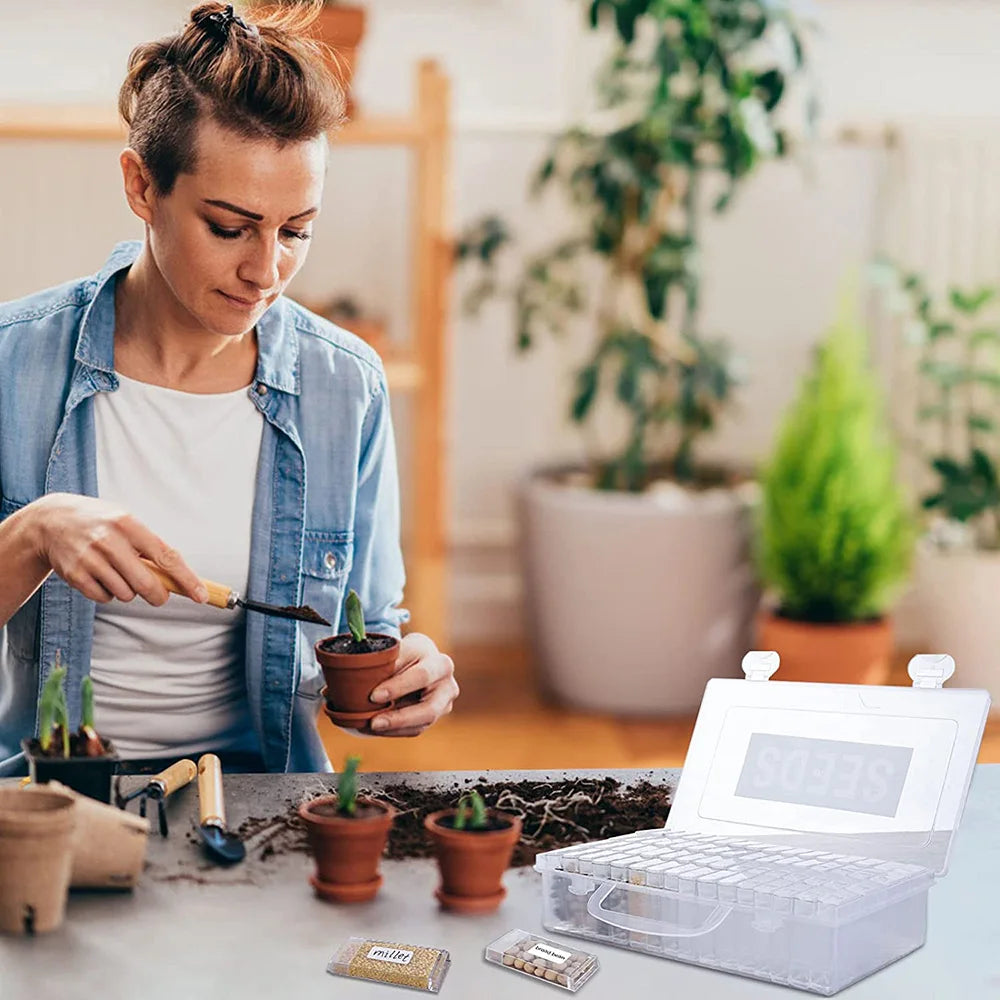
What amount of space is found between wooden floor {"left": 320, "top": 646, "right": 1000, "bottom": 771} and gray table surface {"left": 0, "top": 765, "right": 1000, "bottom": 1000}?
1.72 metres

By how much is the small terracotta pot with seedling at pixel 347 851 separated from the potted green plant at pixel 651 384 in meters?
2.20

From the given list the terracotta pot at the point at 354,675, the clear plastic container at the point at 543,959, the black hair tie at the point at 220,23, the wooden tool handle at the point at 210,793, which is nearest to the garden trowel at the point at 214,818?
the wooden tool handle at the point at 210,793

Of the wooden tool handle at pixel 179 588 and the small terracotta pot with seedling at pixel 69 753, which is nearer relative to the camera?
the small terracotta pot with seedling at pixel 69 753

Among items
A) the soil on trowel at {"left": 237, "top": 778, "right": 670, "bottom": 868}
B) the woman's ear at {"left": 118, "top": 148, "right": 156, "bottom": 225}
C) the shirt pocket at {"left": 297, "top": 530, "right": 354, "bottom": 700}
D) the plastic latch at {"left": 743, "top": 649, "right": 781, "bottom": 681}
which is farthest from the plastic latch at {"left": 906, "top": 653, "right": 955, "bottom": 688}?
the woman's ear at {"left": 118, "top": 148, "right": 156, "bottom": 225}

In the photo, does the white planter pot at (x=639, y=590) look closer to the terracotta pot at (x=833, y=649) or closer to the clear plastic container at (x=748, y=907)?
the terracotta pot at (x=833, y=649)

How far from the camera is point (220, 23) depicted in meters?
1.49

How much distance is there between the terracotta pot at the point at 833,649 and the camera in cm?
320

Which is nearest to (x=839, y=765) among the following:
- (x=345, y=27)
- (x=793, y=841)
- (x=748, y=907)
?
(x=793, y=841)

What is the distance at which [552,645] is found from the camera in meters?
3.39

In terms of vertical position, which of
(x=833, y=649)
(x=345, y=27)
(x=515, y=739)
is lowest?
(x=515, y=739)

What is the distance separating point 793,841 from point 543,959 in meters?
0.24

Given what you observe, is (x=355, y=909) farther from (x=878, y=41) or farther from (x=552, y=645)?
(x=878, y=41)

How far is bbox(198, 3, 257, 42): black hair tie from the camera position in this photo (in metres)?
1.48

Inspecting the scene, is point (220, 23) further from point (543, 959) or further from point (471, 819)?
point (543, 959)
